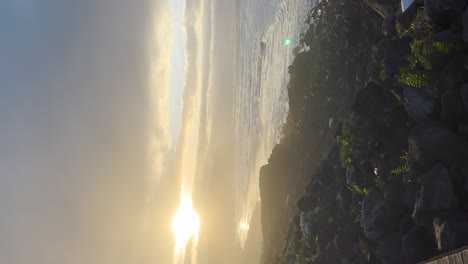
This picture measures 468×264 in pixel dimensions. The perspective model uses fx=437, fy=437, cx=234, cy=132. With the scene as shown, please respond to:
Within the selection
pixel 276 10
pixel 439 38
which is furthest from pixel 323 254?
pixel 276 10

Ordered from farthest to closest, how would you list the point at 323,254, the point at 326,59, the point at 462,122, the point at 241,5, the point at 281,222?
the point at 241,5 < the point at 281,222 < the point at 326,59 < the point at 323,254 < the point at 462,122

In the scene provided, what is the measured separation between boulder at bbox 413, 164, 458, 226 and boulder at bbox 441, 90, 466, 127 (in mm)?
833

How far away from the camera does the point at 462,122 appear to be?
7578mm

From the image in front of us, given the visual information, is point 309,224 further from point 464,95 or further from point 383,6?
point 464,95

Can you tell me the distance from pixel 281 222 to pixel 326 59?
10732mm

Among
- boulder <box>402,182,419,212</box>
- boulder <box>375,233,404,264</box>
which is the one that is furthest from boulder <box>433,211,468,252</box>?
boulder <box>375,233,404,264</box>

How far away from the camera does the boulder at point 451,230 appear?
22.4 ft

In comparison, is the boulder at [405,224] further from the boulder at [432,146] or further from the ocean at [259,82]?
the ocean at [259,82]

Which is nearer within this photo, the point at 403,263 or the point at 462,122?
the point at 462,122

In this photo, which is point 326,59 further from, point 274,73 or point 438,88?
point 274,73

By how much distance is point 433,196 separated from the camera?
300 inches

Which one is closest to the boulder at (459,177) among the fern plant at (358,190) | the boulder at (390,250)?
the boulder at (390,250)

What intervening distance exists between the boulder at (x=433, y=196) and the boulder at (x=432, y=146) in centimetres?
21

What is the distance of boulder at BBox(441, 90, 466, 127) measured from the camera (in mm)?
7602
